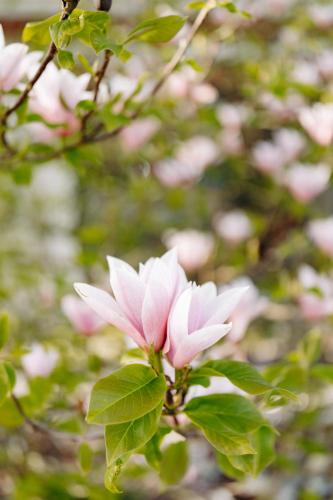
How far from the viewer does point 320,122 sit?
5.84 feet

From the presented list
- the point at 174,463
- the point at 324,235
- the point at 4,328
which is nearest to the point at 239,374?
the point at 4,328

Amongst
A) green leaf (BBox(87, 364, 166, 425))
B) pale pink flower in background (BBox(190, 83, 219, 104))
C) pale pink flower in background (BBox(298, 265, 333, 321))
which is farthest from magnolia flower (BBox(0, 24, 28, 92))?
pale pink flower in background (BBox(190, 83, 219, 104))

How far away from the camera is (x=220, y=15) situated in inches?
81.6

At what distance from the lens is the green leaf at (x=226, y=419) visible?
63 centimetres

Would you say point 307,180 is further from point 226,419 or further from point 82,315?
point 226,419

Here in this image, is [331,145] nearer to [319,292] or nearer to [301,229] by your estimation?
[301,229]

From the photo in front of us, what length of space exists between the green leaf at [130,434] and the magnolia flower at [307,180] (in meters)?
1.39

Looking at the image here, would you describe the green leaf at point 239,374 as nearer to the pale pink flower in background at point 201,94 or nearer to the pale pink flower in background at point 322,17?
the pale pink flower in background at point 201,94

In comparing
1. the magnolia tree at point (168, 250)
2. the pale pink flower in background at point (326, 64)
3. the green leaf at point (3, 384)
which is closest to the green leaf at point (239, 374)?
the magnolia tree at point (168, 250)

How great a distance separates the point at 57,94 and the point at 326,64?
1.28 m

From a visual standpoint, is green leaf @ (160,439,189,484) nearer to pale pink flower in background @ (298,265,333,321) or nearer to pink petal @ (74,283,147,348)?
pale pink flower in background @ (298,265,333,321)

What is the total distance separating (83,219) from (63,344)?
4.87 feet

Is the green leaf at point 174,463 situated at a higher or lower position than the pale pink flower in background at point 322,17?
lower

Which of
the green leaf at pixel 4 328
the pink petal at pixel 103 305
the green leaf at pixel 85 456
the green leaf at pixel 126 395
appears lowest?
the green leaf at pixel 85 456
